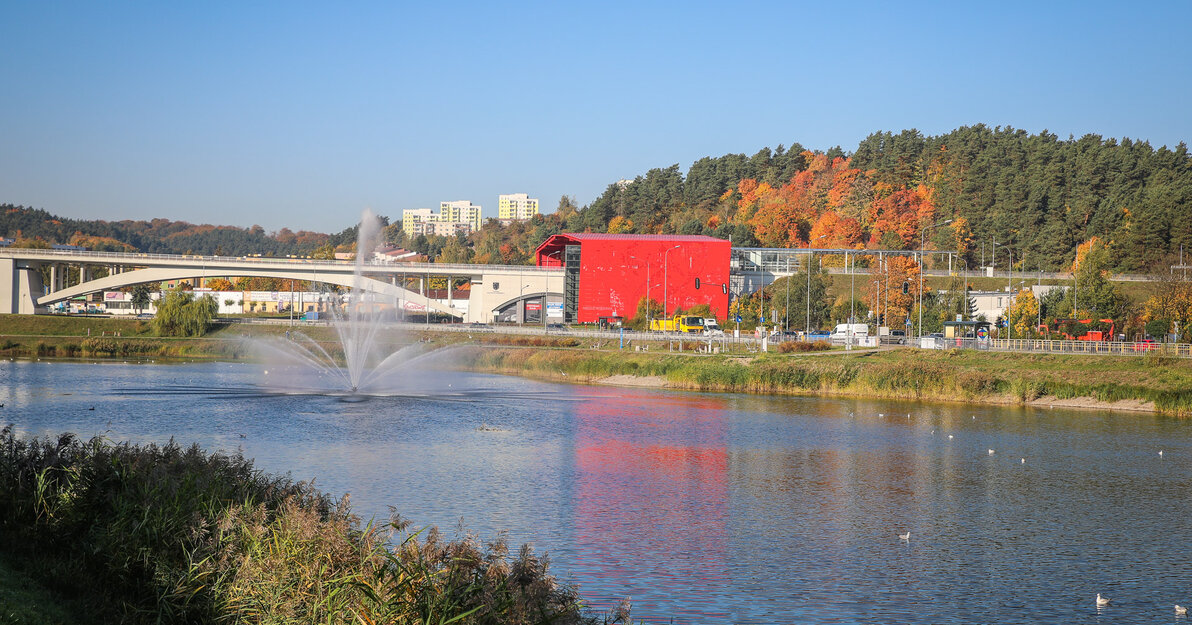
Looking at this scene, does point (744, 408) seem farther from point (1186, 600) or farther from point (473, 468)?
point (1186, 600)

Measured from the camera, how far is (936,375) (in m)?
53.6

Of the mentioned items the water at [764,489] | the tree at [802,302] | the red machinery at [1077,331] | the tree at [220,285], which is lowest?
the water at [764,489]

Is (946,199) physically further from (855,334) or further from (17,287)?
(17,287)

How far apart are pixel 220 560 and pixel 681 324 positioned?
272ft

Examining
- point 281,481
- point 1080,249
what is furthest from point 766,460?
point 1080,249

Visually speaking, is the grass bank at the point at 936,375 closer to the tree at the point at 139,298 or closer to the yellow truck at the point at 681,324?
the yellow truck at the point at 681,324

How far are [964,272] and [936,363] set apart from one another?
229 feet

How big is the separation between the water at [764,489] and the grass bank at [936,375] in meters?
4.08

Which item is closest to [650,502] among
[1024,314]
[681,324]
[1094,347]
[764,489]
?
[764,489]

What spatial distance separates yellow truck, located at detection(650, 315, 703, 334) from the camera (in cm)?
9101

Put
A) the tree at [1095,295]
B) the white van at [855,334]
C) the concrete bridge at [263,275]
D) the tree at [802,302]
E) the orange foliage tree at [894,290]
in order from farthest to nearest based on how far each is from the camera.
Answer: the concrete bridge at [263,275] → the orange foliage tree at [894,290] → the tree at [802,302] → the tree at [1095,295] → the white van at [855,334]

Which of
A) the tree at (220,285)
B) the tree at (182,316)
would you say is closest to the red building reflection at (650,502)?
the tree at (182,316)

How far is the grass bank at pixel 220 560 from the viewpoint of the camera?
11.0 meters

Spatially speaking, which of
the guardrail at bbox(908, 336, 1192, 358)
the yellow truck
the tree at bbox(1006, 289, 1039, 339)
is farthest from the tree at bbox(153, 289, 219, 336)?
the tree at bbox(1006, 289, 1039, 339)
